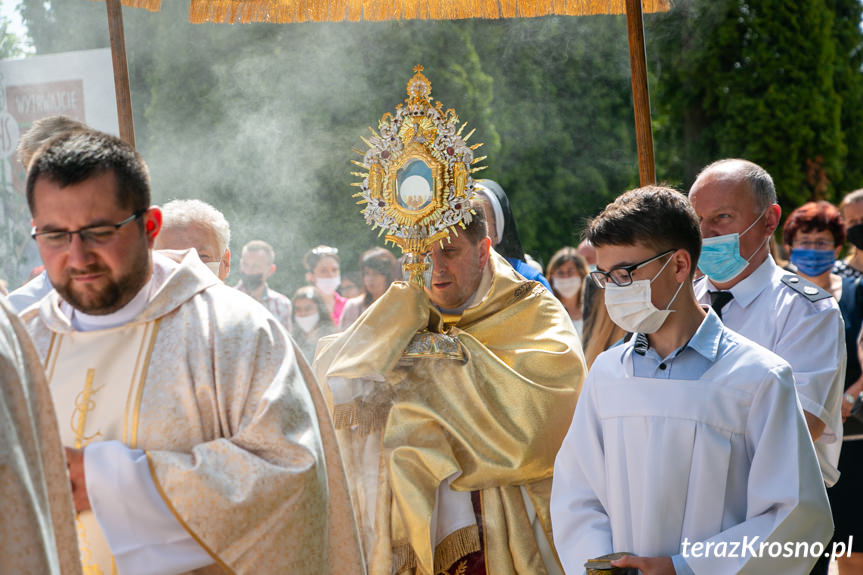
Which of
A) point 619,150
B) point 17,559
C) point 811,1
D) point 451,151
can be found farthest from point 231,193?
point 811,1

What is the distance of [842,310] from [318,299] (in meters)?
3.77

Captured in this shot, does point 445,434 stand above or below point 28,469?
below

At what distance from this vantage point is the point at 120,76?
13.8ft

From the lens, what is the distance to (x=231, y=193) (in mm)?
7965

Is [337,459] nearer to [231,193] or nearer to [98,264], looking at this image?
[98,264]

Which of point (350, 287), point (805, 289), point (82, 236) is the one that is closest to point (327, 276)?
point (350, 287)

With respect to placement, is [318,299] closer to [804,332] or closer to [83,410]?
[804,332]

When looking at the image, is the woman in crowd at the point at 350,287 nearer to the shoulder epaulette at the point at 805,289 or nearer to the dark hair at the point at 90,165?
the shoulder epaulette at the point at 805,289

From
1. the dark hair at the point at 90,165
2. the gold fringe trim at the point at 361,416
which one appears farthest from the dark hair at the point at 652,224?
the dark hair at the point at 90,165

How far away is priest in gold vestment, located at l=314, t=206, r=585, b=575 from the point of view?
371 cm

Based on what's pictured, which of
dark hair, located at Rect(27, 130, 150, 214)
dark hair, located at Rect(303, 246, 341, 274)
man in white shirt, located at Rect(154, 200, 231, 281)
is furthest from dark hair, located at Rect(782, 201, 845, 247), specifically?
dark hair, located at Rect(27, 130, 150, 214)

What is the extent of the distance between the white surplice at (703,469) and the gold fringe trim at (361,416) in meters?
1.01

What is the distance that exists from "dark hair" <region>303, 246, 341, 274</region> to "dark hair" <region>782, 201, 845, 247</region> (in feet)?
11.5

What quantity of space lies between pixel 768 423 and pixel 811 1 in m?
13.2
